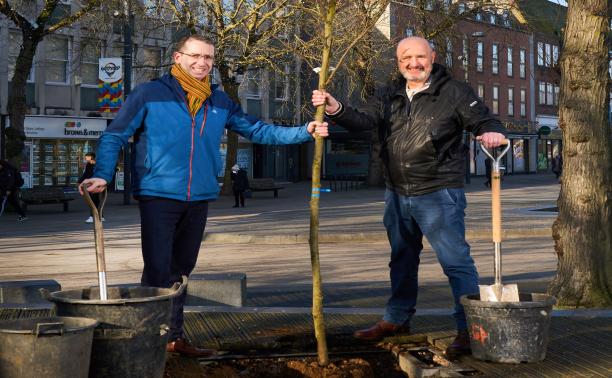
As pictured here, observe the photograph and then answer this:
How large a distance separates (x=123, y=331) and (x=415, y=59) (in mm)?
2513

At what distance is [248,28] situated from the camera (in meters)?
30.2

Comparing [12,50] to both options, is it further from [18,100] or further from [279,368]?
[279,368]

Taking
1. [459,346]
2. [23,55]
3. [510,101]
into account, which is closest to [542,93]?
[510,101]

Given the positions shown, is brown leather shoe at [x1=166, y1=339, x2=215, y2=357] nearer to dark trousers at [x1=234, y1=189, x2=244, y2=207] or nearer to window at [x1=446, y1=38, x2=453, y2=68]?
dark trousers at [x1=234, y1=189, x2=244, y2=207]

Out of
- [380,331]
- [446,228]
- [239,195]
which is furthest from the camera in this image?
[239,195]

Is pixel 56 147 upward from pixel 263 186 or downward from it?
upward

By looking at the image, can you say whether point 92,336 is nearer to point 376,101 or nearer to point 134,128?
point 134,128

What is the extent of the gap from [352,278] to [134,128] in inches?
263

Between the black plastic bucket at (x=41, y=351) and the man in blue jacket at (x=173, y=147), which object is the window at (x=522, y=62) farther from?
the black plastic bucket at (x=41, y=351)

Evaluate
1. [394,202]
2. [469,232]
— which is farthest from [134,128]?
[469,232]

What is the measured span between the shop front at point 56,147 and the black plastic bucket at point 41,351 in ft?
119

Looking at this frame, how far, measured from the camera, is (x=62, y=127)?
40.1 meters

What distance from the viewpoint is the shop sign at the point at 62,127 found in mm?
39031

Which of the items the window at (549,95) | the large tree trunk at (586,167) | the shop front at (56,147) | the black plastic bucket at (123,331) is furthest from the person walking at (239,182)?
the window at (549,95)
